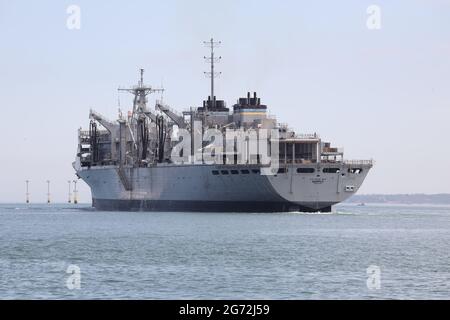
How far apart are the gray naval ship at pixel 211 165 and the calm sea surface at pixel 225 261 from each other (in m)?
17.2

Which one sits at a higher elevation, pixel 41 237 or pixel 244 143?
pixel 244 143

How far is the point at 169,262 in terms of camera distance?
4791 centimetres

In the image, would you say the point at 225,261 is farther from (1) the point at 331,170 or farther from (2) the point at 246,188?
(2) the point at 246,188

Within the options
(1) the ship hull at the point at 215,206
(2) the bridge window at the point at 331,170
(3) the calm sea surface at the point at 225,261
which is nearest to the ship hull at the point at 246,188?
(1) the ship hull at the point at 215,206

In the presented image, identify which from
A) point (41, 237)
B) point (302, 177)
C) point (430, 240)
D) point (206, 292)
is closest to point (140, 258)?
point (206, 292)

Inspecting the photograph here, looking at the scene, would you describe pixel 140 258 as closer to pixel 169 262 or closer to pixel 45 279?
pixel 169 262

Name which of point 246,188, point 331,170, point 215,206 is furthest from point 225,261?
point 215,206

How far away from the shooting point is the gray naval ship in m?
95.9

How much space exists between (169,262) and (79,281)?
8.86 meters

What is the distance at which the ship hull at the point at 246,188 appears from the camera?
95312mm

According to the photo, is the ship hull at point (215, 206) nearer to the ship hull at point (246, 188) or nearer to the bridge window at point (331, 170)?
the ship hull at point (246, 188)

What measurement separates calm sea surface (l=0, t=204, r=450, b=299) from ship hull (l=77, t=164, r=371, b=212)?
16.7 metres

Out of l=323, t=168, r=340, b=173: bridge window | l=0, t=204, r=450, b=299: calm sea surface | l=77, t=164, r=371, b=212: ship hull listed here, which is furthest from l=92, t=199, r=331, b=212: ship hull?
l=0, t=204, r=450, b=299: calm sea surface

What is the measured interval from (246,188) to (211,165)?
4.15 m
